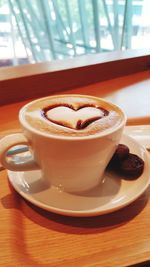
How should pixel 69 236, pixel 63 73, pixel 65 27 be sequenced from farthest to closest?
pixel 65 27 < pixel 63 73 < pixel 69 236

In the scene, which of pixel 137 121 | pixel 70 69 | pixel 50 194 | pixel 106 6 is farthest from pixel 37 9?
pixel 50 194

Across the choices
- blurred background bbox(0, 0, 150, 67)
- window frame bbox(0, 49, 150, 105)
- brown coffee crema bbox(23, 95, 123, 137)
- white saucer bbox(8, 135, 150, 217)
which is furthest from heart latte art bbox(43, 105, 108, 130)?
blurred background bbox(0, 0, 150, 67)

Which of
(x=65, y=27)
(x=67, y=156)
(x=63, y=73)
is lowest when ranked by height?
(x=65, y=27)

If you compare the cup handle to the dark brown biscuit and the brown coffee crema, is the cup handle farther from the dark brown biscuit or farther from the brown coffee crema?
the dark brown biscuit

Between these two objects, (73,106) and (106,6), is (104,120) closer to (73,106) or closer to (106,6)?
(73,106)

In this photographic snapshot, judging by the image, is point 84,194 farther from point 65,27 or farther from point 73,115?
point 65,27

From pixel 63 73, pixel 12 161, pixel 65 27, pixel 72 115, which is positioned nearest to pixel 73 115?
pixel 72 115

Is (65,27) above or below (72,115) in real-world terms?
below
